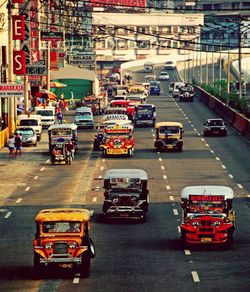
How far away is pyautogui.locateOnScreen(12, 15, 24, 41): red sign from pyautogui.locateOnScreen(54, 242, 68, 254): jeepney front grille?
240 feet

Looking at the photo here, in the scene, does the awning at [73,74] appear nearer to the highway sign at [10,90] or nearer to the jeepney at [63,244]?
the highway sign at [10,90]

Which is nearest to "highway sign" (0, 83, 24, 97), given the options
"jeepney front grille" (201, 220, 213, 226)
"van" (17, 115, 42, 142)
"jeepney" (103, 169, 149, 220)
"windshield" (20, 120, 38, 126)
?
"van" (17, 115, 42, 142)

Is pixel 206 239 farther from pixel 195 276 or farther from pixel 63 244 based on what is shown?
pixel 63 244

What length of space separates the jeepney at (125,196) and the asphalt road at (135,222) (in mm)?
536

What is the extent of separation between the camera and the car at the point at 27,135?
10188cm

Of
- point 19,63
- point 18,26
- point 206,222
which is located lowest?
point 206,222

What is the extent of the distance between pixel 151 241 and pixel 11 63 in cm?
5805

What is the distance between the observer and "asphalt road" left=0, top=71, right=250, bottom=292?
42594mm

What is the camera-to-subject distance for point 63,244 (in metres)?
43.6

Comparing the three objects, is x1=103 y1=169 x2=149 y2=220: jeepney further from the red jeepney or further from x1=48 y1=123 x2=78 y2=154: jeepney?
the red jeepney

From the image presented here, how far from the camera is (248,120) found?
112438 millimetres

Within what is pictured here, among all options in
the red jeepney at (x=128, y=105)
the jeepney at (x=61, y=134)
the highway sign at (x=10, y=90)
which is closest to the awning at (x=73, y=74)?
the red jeepney at (x=128, y=105)

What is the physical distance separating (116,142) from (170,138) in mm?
6147

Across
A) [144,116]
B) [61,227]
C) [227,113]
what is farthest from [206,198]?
[227,113]
